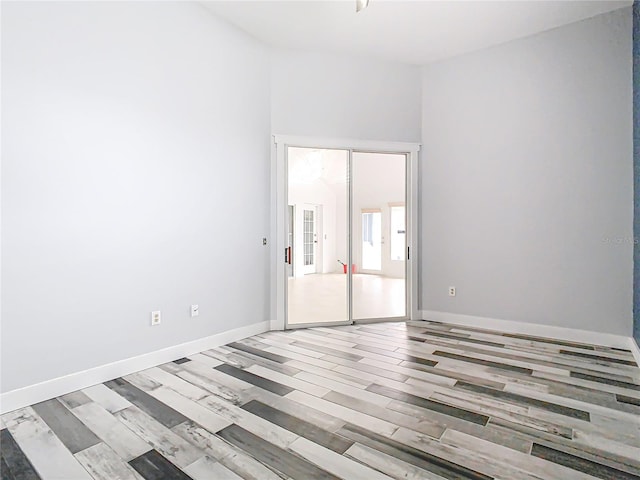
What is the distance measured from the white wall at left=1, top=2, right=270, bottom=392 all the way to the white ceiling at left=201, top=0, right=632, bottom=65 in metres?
0.36

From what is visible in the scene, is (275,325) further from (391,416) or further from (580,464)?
(580,464)

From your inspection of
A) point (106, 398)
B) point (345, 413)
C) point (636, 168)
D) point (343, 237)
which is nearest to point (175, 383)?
point (106, 398)

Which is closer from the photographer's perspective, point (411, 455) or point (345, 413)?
point (411, 455)

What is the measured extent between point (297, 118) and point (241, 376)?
3.00 meters

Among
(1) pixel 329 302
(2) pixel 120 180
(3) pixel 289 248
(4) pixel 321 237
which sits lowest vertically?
(1) pixel 329 302

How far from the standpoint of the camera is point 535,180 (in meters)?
4.15

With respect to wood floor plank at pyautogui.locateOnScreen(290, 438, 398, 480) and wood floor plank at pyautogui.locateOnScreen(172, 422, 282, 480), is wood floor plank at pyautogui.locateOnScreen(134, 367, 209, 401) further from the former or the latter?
wood floor plank at pyautogui.locateOnScreen(290, 438, 398, 480)

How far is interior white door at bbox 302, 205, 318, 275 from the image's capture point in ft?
20.4

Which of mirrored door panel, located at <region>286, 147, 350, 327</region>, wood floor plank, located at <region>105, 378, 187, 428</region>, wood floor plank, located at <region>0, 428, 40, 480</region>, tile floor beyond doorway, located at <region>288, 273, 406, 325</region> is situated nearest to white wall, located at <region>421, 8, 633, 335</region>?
tile floor beyond doorway, located at <region>288, 273, 406, 325</region>

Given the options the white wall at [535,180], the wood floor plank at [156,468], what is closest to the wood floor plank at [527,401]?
the white wall at [535,180]

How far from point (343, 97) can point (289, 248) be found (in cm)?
201

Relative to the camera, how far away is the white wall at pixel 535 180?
374 cm

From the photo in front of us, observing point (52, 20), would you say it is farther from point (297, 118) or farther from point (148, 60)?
point (297, 118)

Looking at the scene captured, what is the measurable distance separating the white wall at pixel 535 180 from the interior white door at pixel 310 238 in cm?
206
